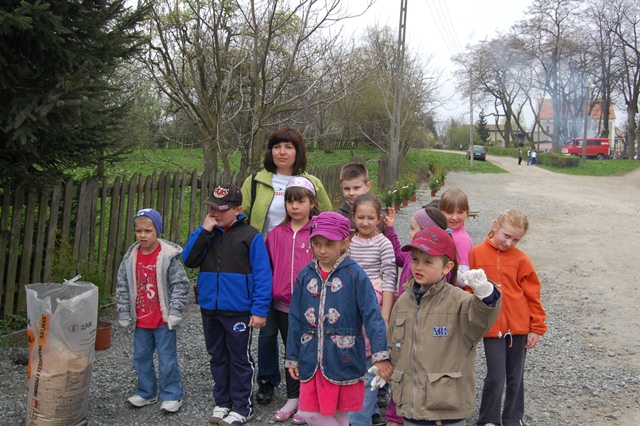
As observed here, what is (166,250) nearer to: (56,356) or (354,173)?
(56,356)

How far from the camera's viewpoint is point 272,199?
4.10m

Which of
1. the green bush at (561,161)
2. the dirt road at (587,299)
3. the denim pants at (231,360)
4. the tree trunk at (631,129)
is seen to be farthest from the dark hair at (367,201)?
the tree trunk at (631,129)

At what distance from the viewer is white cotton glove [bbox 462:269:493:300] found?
98.3 inches

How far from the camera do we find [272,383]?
411 centimetres

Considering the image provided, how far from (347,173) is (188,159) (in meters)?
9.28

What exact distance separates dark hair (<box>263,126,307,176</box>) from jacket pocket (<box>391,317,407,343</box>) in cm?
157

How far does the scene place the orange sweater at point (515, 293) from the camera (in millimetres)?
3562

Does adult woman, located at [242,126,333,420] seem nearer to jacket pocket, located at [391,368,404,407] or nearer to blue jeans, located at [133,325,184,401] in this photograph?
blue jeans, located at [133,325,184,401]

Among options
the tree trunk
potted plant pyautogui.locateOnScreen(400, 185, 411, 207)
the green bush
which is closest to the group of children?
potted plant pyautogui.locateOnScreen(400, 185, 411, 207)

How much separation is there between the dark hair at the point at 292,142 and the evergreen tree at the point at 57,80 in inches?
56.3

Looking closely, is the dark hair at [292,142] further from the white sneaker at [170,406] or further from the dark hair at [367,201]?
the white sneaker at [170,406]

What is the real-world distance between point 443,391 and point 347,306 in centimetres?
65

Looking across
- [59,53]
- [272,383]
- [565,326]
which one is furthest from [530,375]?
[59,53]

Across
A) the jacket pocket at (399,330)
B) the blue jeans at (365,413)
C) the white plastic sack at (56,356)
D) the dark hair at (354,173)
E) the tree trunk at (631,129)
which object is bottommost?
the blue jeans at (365,413)
